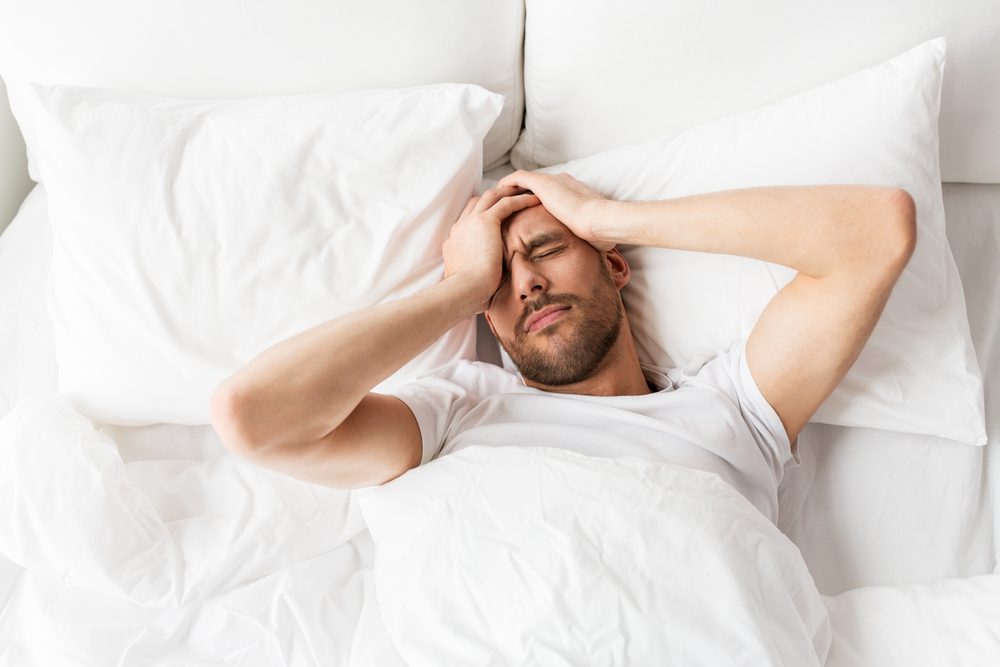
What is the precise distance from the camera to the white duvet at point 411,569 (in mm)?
929

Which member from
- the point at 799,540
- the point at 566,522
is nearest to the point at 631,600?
the point at 566,522

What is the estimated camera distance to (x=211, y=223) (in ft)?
4.15

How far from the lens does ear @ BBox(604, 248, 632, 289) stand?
53.0 inches

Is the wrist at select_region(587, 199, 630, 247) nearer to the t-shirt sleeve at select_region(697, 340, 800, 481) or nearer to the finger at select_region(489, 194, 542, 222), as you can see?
the finger at select_region(489, 194, 542, 222)

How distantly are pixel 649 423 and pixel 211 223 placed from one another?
765 mm

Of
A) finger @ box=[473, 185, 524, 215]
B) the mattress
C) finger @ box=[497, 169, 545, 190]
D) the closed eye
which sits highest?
finger @ box=[497, 169, 545, 190]

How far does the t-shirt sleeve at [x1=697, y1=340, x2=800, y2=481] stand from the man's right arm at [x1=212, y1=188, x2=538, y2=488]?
1.30 ft

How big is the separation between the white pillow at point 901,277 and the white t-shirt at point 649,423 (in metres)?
0.11

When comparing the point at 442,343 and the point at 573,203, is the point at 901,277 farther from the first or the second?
the point at 442,343

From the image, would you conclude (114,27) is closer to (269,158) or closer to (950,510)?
(269,158)

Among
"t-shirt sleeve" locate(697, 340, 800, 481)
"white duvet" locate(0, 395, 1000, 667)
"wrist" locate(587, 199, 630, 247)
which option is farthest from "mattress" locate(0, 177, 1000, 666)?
"wrist" locate(587, 199, 630, 247)

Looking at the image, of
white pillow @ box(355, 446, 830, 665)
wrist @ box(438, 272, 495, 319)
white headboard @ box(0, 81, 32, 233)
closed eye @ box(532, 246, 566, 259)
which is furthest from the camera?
white headboard @ box(0, 81, 32, 233)

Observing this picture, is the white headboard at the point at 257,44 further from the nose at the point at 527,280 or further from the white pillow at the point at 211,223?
the nose at the point at 527,280

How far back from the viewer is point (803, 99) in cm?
128
